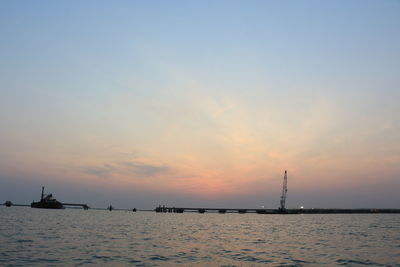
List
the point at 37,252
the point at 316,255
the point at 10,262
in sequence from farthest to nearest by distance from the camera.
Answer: the point at 316,255 < the point at 37,252 < the point at 10,262

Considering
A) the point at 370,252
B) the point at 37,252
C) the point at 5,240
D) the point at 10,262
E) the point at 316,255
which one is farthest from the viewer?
the point at 5,240

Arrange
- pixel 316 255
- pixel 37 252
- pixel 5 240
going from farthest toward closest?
pixel 5 240
pixel 316 255
pixel 37 252

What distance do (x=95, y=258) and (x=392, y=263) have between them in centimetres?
2662

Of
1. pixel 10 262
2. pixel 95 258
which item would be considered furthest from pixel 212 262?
pixel 10 262

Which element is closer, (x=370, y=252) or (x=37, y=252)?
(x=37, y=252)

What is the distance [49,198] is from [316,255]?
176 metres

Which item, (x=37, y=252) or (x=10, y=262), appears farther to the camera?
(x=37, y=252)

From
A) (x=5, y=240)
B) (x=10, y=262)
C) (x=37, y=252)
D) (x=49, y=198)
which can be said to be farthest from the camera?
(x=49, y=198)

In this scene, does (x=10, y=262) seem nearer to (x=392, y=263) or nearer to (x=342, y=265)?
(x=342, y=265)

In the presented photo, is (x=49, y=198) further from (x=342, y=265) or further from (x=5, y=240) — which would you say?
(x=342, y=265)

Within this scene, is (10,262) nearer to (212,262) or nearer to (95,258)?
(95,258)

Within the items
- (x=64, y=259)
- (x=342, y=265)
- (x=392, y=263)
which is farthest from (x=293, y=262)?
(x=64, y=259)

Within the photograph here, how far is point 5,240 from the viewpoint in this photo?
129 feet

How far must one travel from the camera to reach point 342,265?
2856cm
